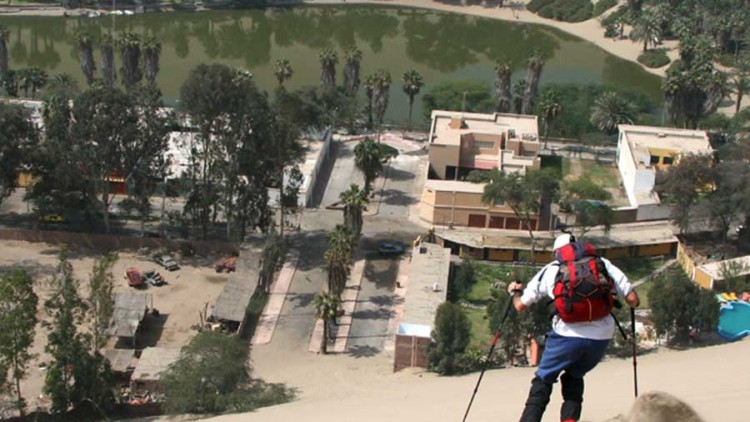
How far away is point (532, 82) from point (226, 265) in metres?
28.2

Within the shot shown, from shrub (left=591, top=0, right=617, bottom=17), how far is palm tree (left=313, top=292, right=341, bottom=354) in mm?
71546

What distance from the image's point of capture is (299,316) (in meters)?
39.6

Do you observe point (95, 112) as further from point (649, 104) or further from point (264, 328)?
point (649, 104)

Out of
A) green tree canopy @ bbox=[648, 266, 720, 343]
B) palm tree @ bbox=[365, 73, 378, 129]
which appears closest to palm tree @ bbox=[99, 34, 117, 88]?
palm tree @ bbox=[365, 73, 378, 129]

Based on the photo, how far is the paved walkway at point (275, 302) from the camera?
38.0 m

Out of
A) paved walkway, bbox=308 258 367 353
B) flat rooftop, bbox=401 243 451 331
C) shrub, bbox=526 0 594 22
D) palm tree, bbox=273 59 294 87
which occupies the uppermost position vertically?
shrub, bbox=526 0 594 22

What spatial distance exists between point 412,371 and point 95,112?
18.7 m

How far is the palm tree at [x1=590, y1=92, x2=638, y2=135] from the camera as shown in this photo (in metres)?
61.1

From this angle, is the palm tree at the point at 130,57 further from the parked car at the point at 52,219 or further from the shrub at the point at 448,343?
the shrub at the point at 448,343

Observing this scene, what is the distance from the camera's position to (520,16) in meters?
105

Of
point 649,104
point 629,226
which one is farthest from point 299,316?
point 649,104

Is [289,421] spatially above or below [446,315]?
above

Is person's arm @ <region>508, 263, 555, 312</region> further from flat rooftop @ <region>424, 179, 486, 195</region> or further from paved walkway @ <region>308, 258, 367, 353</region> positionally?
flat rooftop @ <region>424, 179, 486, 195</region>

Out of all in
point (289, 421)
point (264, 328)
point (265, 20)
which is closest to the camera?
point (289, 421)
